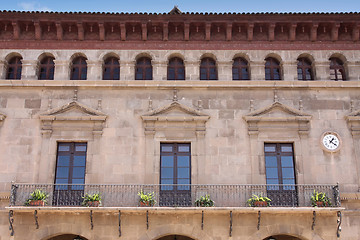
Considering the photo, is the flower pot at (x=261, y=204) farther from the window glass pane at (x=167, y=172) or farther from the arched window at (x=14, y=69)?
the arched window at (x=14, y=69)

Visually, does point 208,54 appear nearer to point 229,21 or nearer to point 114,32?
point 229,21

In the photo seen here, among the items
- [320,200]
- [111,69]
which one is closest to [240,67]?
[111,69]

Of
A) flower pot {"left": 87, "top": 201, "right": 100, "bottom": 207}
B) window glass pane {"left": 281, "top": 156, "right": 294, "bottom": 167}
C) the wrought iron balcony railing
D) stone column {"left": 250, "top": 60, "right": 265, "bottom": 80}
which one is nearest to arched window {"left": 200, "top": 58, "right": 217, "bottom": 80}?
stone column {"left": 250, "top": 60, "right": 265, "bottom": 80}

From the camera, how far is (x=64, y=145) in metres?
20.8

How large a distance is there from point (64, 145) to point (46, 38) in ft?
16.9

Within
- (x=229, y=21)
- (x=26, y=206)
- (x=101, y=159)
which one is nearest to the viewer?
(x=26, y=206)

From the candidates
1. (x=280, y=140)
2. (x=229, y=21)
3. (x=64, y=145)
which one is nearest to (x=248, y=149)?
(x=280, y=140)

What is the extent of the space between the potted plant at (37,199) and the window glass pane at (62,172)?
1.29 meters

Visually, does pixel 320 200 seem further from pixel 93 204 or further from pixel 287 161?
pixel 93 204

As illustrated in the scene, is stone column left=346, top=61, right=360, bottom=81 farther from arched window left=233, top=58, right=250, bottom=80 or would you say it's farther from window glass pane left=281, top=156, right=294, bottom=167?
window glass pane left=281, top=156, right=294, bottom=167

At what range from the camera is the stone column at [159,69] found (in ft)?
71.4

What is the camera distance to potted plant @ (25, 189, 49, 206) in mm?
18859

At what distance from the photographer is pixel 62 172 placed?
67.1 feet

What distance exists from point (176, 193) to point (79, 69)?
7.26 meters
